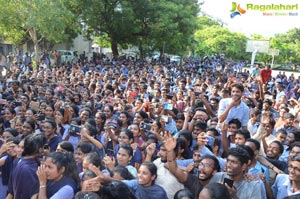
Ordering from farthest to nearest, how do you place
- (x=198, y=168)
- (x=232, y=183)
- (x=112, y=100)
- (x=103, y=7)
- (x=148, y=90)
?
1. (x=103, y=7)
2. (x=148, y=90)
3. (x=112, y=100)
4. (x=198, y=168)
5. (x=232, y=183)

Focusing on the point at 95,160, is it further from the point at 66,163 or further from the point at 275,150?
the point at 275,150

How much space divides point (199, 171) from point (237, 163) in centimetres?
33

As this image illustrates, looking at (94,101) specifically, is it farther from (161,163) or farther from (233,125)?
(161,163)

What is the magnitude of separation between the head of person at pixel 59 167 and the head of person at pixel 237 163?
1265 mm

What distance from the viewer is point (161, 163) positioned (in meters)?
3.39

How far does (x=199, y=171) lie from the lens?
3.09 metres

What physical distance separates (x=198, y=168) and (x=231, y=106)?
5.37 feet

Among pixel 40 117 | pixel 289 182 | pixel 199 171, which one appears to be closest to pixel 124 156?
A: pixel 199 171

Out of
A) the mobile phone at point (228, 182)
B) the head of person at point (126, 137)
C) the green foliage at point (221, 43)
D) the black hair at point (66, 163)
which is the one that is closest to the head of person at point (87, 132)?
the head of person at point (126, 137)

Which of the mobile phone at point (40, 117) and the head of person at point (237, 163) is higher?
the head of person at point (237, 163)

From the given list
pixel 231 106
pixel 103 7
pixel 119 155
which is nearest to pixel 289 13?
pixel 103 7

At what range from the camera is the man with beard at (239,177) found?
284 cm

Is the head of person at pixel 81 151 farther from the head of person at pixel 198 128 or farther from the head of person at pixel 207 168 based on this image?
the head of person at pixel 198 128

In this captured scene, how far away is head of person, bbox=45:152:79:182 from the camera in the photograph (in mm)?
2746
